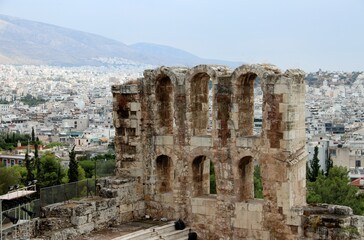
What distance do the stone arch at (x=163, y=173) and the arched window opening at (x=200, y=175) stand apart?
49.7 inches

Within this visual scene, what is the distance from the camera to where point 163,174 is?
24578 mm

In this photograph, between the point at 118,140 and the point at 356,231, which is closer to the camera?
the point at 356,231

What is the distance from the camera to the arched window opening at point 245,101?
22.1m

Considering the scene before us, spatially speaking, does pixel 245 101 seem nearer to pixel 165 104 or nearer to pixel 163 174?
pixel 165 104

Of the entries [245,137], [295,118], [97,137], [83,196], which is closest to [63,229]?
[83,196]

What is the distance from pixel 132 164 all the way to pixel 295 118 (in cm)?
629

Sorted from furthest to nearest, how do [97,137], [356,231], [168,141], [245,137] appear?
[97,137] → [168,141] → [245,137] → [356,231]

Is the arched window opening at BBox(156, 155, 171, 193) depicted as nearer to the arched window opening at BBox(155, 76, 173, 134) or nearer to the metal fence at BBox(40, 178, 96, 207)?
the arched window opening at BBox(155, 76, 173, 134)

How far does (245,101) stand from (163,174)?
4275 millimetres

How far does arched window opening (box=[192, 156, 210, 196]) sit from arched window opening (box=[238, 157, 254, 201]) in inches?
62.7

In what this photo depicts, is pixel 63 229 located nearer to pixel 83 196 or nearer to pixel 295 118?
pixel 83 196

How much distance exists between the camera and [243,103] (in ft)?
73.0

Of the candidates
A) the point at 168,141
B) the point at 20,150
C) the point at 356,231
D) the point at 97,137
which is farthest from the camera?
the point at 97,137

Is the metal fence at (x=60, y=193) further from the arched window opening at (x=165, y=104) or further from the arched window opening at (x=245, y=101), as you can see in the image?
the arched window opening at (x=245, y=101)
